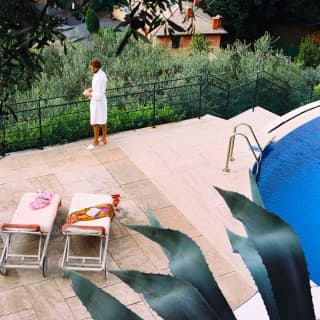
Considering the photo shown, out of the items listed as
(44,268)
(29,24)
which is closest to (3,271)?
(44,268)

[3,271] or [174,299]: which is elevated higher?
[174,299]

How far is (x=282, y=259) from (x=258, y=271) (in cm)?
17

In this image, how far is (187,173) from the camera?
9.19 metres

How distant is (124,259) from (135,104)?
565 centimetres

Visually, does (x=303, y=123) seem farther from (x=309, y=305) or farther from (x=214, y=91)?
(x=309, y=305)

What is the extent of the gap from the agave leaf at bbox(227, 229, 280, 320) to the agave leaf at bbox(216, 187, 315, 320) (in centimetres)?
5

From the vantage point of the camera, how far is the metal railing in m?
10.0

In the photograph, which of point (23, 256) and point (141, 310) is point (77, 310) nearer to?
point (141, 310)

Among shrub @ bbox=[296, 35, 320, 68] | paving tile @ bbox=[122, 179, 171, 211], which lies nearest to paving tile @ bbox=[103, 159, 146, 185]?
paving tile @ bbox=[122, 179, 171, 211]

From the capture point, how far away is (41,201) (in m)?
7.21

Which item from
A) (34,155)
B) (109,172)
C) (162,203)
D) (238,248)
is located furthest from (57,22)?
(34,155)

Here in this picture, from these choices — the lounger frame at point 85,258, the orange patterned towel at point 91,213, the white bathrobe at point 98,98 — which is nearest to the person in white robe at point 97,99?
the white bathrobe at point 98,98

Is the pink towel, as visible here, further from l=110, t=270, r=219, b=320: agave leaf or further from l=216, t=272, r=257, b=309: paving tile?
l=110, t=270, r=219, b=320: agave leaf

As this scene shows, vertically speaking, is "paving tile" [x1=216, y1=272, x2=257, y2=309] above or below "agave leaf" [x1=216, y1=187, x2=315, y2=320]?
below
